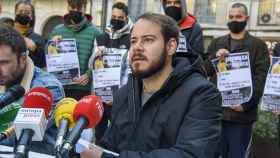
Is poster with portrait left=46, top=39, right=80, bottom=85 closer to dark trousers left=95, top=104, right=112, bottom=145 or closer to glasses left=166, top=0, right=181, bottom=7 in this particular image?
dark trousers left=95, top=104, right=112, bottom=145

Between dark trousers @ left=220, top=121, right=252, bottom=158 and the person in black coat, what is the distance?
8.37 ft

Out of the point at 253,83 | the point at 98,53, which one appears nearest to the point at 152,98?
the point at 253,83

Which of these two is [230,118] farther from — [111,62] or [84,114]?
[84,114]

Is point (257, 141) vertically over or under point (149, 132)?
under

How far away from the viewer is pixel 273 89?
465 cm

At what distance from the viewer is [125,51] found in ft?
17.4

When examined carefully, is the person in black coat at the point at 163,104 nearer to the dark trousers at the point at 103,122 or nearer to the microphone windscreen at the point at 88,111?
the microphone windscreen at the point at 88,111

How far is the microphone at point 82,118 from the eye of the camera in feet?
5.61

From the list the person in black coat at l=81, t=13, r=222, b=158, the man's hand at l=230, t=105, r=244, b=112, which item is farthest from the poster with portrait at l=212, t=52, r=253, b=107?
the person in black coat at l=81, t=13, r=222, b=158

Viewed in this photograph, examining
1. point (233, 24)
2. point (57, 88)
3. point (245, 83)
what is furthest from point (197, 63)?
point (233, 24)

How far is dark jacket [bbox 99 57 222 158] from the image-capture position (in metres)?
2.38

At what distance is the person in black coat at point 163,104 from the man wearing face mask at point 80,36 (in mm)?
2702

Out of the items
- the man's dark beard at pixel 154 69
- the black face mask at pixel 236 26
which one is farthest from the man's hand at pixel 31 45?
the man's dark beard at pixel 154 69

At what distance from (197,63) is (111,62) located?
2616 millimetres
